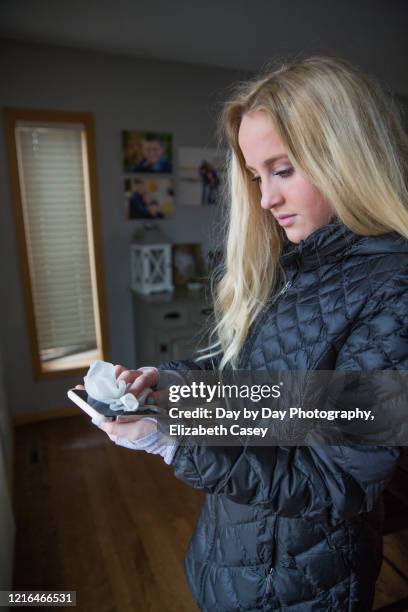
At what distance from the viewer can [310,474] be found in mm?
541

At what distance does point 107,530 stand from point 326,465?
1.64m

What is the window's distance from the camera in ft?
8.39

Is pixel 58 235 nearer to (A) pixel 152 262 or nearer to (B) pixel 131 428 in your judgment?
(A) pixel 152 262

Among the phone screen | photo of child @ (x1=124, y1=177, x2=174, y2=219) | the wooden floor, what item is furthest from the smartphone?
photo of child @ (x1=124, y1=177, x2=174, y2=219)

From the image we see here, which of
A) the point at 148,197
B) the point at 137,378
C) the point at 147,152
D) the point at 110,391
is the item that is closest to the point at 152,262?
the point at 148,197

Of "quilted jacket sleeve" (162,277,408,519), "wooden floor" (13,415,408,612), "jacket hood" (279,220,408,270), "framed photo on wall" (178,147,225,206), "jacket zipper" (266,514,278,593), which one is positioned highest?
"framed photo on wall" (178,147,225,206)

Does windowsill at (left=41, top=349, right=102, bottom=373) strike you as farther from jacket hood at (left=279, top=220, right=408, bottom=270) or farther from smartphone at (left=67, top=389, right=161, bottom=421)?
jacket hood at (left=279, top=220, right=408, bottom=270)

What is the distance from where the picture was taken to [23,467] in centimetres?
231

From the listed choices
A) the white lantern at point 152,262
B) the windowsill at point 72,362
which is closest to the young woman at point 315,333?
the white lantern at point 152,262

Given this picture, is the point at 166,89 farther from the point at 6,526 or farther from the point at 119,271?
the point at 6,526

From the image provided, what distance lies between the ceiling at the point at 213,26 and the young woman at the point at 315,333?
1688 millimetres

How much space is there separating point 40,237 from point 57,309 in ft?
1.63

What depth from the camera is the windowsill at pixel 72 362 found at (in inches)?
112

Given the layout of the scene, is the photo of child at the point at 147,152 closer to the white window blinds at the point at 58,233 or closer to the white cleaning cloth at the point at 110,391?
the white window blinds at the point at 58,233
